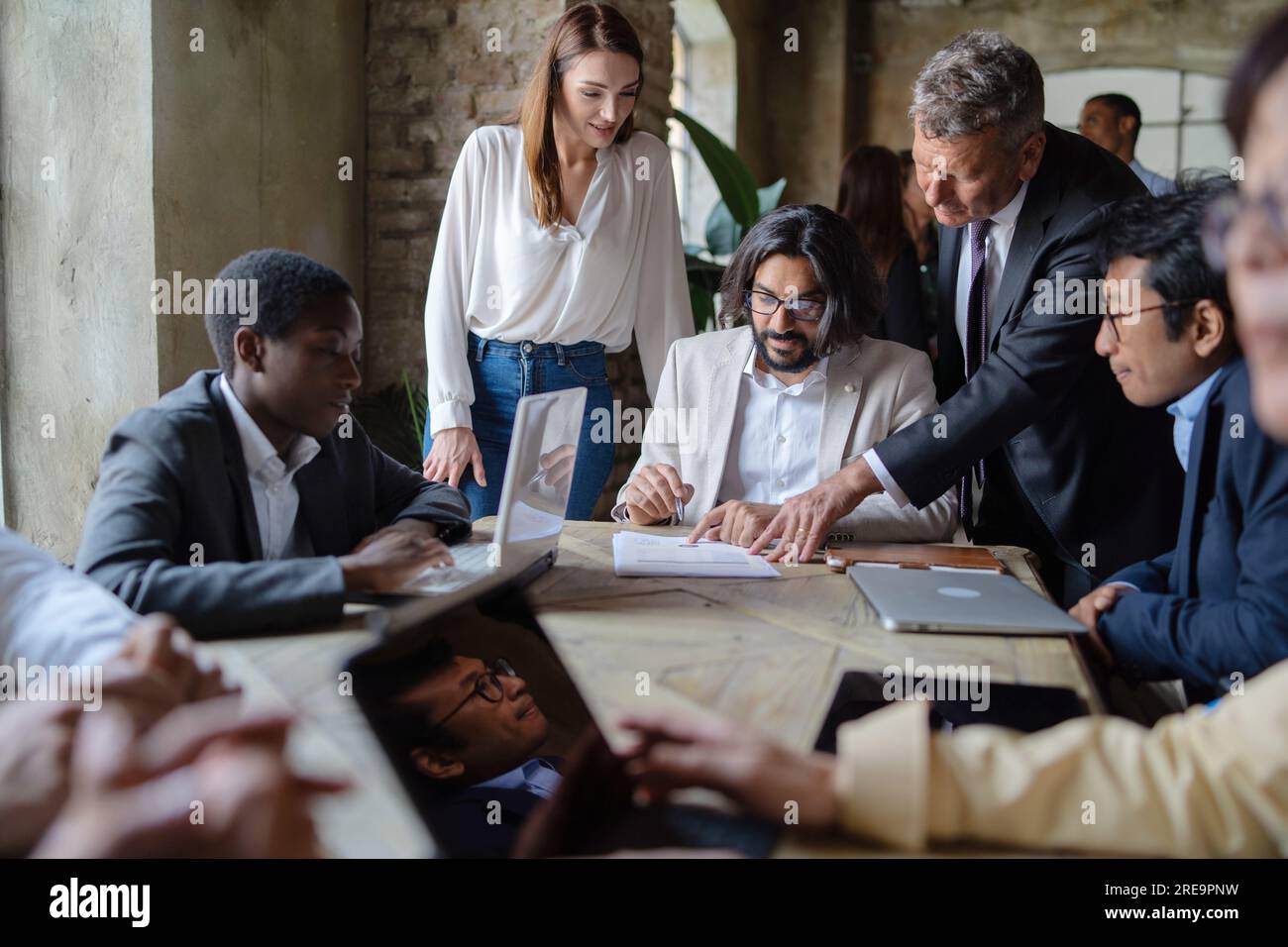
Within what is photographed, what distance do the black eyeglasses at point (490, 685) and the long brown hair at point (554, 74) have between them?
140 centimetres

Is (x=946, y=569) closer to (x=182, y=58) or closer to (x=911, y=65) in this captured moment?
(x=182, y=58)

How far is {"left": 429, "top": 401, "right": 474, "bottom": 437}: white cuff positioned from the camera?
113 inches

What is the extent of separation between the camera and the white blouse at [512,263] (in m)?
2.95

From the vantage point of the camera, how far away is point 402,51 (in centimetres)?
416

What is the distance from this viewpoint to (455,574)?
1.77 metres

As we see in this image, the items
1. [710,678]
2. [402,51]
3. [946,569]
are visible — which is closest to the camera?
[710,678]

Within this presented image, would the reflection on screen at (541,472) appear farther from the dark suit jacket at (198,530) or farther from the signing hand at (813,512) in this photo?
the signing hand at (813,512)

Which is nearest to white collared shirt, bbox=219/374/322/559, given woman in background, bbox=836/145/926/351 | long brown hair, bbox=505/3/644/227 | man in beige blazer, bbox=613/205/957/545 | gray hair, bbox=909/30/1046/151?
man in beige blazer, bbox=613/205/957/545

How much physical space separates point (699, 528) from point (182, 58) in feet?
7.11

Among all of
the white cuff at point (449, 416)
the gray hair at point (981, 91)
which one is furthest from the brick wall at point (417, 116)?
the gray hair at point (981, 91)

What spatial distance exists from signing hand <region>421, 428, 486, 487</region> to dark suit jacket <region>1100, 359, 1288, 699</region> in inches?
66.1

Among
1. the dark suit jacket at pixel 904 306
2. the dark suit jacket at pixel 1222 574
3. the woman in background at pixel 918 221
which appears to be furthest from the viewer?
the woman in background at pixel 918 221

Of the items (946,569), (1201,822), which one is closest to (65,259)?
(946,569)
